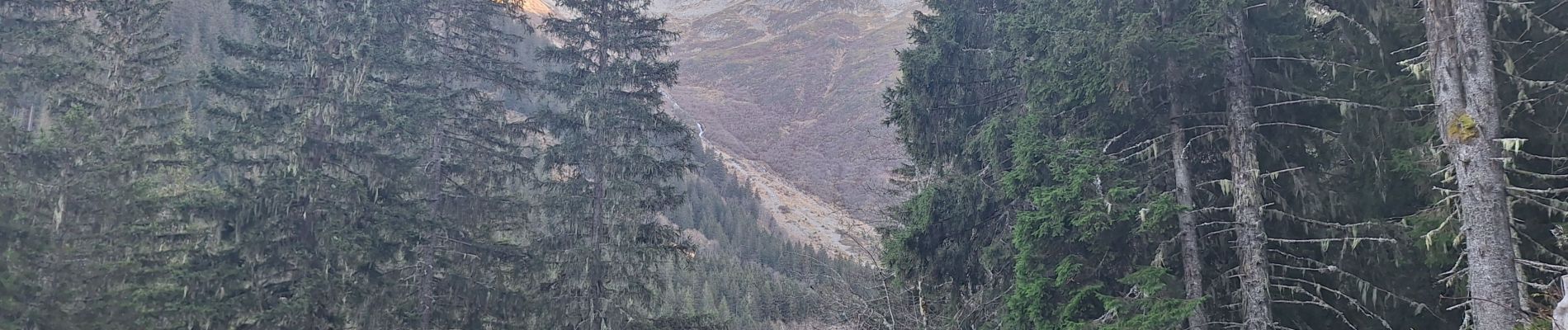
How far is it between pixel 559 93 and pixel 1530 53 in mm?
13972

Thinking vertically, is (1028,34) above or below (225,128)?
above

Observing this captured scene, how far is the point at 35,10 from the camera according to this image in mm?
14641

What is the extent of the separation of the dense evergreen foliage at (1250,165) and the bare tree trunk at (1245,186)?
0.02 meters

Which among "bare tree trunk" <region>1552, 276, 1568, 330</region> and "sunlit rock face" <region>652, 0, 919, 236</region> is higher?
"sunlit rock face" <region>652, 0, 919, 236</region>

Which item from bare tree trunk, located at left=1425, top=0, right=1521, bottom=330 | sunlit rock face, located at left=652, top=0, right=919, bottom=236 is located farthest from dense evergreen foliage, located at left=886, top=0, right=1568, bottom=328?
sunlit rock face, located at left=652, top=0, right=919, bottom=236

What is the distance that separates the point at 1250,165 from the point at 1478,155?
211 centimetres

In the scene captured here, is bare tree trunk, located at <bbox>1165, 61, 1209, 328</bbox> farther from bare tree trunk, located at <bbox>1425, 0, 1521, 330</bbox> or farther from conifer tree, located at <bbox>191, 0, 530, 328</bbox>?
conifer tree, located at <bbox>191, 0, 530, 328</bbox>

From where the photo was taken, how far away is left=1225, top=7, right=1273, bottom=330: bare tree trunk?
29.0 ft

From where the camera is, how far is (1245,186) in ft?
29.4

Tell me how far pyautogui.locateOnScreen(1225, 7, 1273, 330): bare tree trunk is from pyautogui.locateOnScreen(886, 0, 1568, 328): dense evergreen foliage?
2 cm

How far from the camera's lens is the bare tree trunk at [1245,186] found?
8.84 m

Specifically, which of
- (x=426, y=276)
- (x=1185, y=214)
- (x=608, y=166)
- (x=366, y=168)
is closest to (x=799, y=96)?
(x=608, y=166)

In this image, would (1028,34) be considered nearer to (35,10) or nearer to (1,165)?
(1,165)

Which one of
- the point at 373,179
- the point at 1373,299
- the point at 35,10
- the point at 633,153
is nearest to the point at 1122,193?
the point at 1373,299
